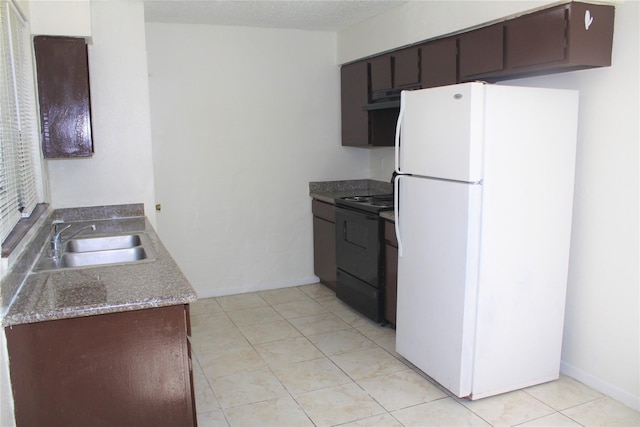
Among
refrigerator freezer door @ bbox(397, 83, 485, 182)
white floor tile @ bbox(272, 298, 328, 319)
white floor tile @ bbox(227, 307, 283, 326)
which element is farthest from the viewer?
white floor tile @ bbox(272, 298, 328, 319)

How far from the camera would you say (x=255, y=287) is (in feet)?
15.8

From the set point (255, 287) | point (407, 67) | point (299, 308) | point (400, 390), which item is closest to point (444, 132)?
point (407, 67)

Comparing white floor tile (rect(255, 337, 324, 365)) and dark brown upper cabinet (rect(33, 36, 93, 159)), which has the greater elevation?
dark brown upper cabinet (rect(33, 36, 93, 159))

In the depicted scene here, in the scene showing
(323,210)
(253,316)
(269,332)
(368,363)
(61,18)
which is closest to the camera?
(61,18)

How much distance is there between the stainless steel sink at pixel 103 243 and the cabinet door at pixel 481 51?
2218 mm

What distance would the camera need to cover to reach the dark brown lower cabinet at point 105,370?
5.73 ft

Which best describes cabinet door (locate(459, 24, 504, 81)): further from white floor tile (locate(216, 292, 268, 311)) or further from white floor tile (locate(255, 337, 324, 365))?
white floor tile (locate(216, 292, 268, 311))

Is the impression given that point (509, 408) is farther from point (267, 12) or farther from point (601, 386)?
point (267, 12)

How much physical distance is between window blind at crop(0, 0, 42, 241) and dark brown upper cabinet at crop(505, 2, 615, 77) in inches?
99.7

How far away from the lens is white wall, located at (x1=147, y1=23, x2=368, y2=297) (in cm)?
431

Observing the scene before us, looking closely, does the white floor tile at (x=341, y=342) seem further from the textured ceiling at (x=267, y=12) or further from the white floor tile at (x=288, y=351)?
the textured ceiling at (x=267, y=12)

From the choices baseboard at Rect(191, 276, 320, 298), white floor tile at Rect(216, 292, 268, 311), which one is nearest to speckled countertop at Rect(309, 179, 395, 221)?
baseboard at Rect(191, 276, 320, 298)

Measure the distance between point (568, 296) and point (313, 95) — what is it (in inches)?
110

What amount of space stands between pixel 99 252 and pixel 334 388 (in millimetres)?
1497
